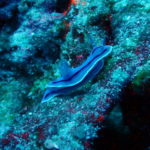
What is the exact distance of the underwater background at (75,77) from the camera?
239 centimetres

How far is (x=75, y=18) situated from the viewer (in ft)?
Answer: 12.6

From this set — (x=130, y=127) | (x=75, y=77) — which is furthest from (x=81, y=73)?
(x=130, y=127)

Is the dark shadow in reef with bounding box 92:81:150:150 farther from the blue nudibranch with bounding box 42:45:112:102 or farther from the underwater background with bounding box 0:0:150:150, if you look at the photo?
the blue nudibranch with bounding box 42:45:112:102

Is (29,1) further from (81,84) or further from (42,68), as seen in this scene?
(81,84)

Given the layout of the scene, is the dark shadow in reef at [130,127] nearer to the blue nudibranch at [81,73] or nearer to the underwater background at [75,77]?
the underwater background at [75,77]

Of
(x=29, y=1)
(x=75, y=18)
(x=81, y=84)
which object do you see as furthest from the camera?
(x=29, y=1)

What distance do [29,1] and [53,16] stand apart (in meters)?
0.62

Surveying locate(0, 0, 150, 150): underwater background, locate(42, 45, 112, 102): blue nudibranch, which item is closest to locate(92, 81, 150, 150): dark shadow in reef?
locate(0, 0, 150, 150): underwater background

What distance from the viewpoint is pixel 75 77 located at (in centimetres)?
312

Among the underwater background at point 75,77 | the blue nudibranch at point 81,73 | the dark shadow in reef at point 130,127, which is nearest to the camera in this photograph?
the dark shadow in reef at point 130,127

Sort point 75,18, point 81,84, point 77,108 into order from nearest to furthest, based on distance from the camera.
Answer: point 77,108
point 81,84
point 75,18

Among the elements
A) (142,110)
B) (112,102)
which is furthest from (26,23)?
(142,110)

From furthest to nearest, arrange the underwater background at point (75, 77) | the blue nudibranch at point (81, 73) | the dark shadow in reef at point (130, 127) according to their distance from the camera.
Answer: the blue nudibranch at point (81, 73) < the underwater background at point (75, 77) < the dark shadow in reef at point (130, 127)

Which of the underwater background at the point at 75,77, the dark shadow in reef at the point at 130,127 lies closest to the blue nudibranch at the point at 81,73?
the underwater background at the point at 75,77
